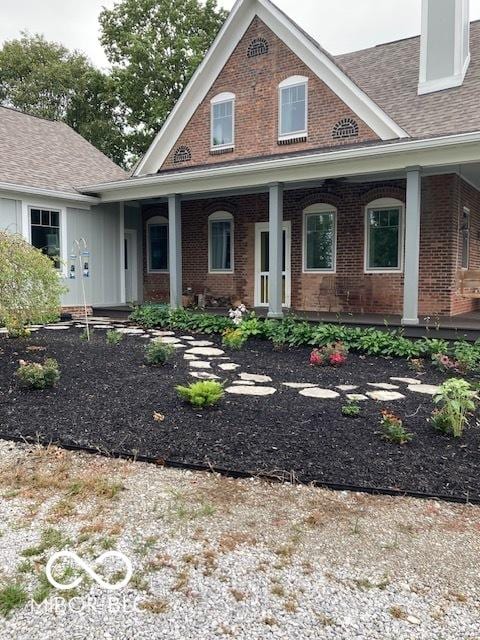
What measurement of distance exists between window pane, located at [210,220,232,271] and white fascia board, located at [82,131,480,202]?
2312 mm

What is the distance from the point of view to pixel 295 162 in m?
9.26

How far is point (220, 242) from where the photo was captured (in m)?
13.4

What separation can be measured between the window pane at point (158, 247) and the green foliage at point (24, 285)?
23.5ft

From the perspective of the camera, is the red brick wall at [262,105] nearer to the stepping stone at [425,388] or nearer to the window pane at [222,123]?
the window pane at [222,123]

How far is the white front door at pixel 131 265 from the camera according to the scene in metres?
14.7

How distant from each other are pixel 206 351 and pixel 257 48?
8.02 metres

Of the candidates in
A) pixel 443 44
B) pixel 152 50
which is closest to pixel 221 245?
pixel 443 44

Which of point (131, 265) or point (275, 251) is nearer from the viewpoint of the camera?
point (275, 251)

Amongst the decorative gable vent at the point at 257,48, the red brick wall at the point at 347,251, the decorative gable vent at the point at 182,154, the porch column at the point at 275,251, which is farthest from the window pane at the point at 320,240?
the decorative gable vent at the point at 257,48

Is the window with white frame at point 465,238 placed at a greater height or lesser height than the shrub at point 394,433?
greater

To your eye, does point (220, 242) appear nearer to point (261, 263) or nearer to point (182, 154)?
point (261, 263)

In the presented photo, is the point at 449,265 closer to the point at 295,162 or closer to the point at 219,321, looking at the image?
the point at 295,162

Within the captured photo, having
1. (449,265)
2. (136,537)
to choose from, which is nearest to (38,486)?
(136,537)

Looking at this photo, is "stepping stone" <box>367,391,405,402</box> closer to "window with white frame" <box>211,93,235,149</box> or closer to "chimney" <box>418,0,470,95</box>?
"chimney" <box>418,0,470,95</box>
